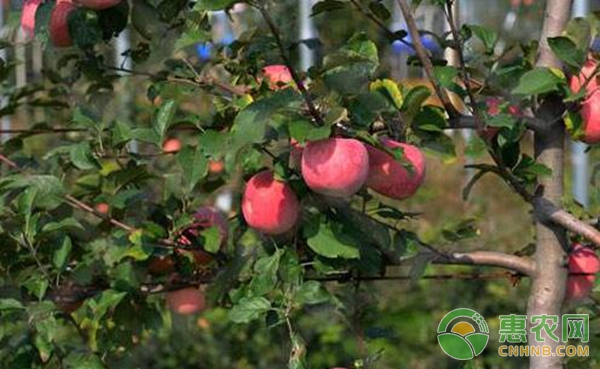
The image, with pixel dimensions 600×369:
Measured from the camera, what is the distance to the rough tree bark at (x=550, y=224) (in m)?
1.13

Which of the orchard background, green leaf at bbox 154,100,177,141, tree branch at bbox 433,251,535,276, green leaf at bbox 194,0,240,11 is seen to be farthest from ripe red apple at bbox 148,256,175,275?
green leaf at bbox 194,0,240,11

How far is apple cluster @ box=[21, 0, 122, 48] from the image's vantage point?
1.16m

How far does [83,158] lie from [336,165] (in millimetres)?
338

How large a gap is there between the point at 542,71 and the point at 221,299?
47 centimetres

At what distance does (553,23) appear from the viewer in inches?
44.5

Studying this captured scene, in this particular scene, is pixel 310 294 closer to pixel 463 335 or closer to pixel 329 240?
pixel 329 240

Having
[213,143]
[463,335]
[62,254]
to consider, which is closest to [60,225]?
[62,254]

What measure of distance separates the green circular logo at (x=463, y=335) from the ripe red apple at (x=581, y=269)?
0.21m

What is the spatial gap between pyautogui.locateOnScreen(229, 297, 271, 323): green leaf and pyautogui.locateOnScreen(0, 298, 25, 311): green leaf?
9.4 inches

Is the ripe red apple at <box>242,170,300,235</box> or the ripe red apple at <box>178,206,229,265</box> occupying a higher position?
the ripe red apple at <box>242,170,300,235</box>

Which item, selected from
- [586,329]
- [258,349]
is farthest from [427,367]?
[586,329]

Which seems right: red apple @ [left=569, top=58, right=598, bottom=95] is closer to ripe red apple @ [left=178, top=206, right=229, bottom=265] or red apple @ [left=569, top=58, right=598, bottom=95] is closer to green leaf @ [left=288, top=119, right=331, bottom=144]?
green leaf @ [left=288, top=119, right=331, bottom=144]

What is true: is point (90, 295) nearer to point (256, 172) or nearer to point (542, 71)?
point (256, 172)

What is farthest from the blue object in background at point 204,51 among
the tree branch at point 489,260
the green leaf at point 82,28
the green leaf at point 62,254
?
the tree branch at point 489,260
